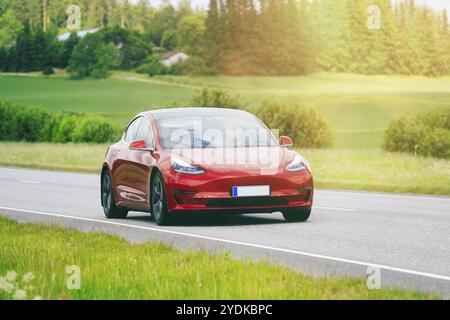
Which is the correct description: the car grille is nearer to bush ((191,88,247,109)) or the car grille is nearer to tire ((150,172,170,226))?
tire ((150,172,170,226))

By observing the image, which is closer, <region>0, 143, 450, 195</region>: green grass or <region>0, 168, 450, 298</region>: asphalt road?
<region>0, 168, 450, 298</region>: asphalt road

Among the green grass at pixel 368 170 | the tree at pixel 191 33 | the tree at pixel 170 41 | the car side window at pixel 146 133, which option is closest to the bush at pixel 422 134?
the green grass at pixel 368 170

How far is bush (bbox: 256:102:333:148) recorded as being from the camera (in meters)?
63.5

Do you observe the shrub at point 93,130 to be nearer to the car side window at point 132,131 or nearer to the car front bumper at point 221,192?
the car side window at point 132,131

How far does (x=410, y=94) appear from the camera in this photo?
9412cm

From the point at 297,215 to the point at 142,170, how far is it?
225cm

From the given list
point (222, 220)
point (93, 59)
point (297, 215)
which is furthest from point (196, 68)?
point (297, 215)

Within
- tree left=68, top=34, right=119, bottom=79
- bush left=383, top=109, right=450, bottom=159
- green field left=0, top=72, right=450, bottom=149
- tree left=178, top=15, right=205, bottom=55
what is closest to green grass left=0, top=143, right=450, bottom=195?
bush left=383, top=109, right=450, bottom=159

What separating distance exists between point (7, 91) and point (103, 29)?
16.4 meters

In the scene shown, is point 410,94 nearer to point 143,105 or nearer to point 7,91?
point 143,105

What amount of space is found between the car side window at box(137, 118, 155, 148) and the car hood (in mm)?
808

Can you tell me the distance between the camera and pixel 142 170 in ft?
49.5

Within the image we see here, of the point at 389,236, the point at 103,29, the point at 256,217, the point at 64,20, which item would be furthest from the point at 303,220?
the point at 64,20

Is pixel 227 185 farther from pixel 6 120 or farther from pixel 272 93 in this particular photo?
pixel 272 93
